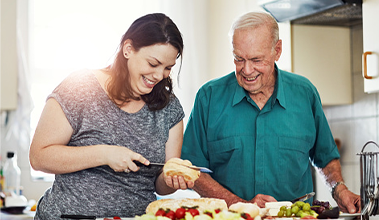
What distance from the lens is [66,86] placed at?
1557 millimetres

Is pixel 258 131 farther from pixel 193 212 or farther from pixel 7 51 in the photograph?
pixel 7 51

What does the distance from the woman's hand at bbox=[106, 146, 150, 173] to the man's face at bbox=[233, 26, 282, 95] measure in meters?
0.53

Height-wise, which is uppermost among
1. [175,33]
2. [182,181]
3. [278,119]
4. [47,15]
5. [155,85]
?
[47,15]

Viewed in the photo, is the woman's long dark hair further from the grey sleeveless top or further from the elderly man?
the elderly man

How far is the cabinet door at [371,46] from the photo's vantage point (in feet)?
7.39

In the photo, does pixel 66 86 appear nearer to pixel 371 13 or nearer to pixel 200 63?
pixel 371 13

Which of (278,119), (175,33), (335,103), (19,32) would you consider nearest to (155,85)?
(175,33)

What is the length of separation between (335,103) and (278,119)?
A: 1.05m

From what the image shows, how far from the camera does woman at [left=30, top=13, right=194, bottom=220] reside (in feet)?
4.86

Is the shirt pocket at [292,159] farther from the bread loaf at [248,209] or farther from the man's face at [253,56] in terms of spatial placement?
the bread loaf at [248,209]

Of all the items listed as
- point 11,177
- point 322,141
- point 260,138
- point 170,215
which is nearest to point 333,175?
point 322,141

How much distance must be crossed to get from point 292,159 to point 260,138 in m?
0.13

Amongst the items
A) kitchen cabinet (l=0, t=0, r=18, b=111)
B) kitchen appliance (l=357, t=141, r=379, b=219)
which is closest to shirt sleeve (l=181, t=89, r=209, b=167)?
kitchen appliance (l=357, t=141, r=379, b=219)

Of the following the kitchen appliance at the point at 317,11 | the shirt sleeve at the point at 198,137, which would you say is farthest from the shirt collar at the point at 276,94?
the kitchen appliance at the point at 317,11
